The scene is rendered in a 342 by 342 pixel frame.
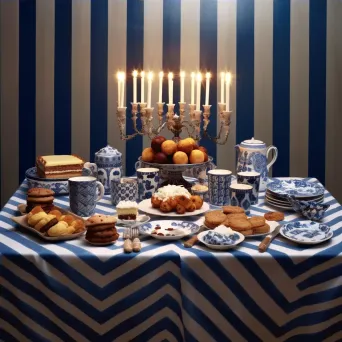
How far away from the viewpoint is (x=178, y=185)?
7.60 ft

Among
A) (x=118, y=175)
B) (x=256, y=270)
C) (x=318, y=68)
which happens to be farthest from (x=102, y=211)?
(x=318, y=68)

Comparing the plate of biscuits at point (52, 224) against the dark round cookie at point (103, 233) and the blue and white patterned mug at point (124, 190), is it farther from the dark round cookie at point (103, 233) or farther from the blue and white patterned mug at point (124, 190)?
the blue and white patterned mug at point (124, 190)

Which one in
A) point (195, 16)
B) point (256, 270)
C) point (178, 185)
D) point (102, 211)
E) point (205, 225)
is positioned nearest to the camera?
point (256, 270)

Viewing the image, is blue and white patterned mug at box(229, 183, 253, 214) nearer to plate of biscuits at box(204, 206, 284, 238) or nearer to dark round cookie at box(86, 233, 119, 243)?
plate of biscuits at box(204, 206, 284, 238)

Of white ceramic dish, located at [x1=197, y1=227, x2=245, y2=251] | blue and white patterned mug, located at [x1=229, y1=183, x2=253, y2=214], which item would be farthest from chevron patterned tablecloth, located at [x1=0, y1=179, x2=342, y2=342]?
blue and white patterned mug, located at [x1=229, y1=183, x2=253, y2=214]

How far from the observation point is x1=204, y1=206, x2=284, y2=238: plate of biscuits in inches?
72.6

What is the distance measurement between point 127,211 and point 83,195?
169 mm

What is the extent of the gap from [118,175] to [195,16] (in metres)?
1.30

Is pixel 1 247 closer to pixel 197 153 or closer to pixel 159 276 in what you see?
pixel 159 276

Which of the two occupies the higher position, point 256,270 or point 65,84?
point 65,84

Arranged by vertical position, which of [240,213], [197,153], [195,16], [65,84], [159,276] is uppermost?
[195,16]

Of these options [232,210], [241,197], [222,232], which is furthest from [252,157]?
[222,232]

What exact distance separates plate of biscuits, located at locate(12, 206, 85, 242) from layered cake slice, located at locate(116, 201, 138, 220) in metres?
0.14

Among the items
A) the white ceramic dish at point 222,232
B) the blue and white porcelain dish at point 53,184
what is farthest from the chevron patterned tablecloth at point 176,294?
the blue and white porcelain dish at point 53,184
